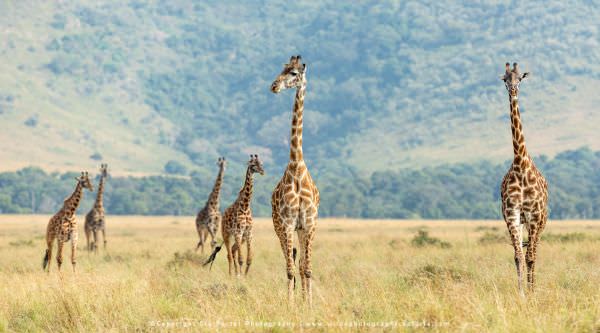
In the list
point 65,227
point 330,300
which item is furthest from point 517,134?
point 65,227

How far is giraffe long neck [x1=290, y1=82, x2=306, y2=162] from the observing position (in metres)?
14.6

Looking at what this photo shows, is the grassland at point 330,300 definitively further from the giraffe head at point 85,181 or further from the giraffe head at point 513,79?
the giraffe head at point 513,79

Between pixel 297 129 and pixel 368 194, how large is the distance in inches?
4845

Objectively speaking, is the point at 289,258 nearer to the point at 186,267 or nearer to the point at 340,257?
the point at 186,267

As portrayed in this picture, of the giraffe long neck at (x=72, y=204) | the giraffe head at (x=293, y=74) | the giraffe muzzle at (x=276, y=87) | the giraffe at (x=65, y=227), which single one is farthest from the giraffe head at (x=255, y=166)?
the giraffe muzzle at (x=276, y=87)

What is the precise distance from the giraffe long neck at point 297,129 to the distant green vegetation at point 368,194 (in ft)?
322

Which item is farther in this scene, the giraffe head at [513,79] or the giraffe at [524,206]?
the giraffe head at [513,79]

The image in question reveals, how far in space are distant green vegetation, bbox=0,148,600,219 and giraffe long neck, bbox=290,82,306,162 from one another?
98.2 m

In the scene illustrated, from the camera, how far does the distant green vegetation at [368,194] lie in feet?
398

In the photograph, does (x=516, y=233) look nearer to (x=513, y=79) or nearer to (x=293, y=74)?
(x=513, y=79)

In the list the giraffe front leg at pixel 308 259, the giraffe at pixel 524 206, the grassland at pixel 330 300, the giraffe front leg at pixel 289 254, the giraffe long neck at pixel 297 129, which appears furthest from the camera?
the giraffe at pixel 524 206

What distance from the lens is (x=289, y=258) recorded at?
14344mm

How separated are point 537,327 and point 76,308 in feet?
21.6

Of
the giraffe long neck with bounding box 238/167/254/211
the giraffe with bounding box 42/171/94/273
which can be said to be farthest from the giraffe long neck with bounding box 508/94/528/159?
the giraffe with bounding box 42/171/94/273
